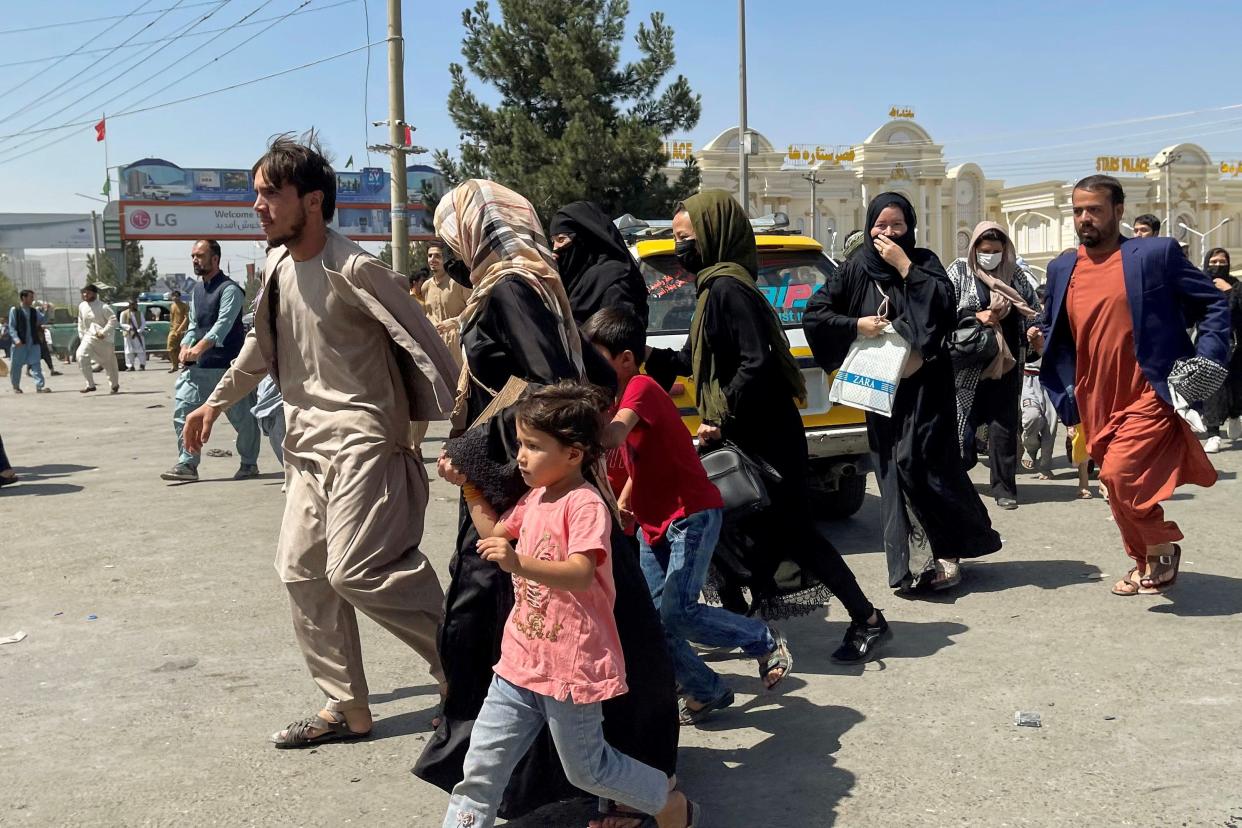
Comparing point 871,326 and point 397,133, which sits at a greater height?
point 397,133

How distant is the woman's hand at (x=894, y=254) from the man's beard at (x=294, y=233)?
2.80 metres

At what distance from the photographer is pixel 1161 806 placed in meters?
3.58

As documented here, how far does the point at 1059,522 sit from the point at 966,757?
423 cm

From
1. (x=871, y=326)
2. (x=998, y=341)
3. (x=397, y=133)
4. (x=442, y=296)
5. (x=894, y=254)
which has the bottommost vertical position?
(x=998, y=341)

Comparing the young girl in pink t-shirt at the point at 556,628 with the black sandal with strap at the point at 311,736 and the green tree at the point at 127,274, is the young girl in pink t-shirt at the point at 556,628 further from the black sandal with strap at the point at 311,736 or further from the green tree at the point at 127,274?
the green tree at the point at 127,274

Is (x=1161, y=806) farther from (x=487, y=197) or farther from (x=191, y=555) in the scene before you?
(x=191, y=555)

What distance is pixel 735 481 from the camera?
4.66 meters

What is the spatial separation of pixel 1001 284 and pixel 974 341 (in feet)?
1.34

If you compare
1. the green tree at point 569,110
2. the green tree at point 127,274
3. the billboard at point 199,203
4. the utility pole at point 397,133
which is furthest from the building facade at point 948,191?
the utility pole at point 397,133

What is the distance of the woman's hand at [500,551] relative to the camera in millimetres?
2967

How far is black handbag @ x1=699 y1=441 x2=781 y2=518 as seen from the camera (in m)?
4.63

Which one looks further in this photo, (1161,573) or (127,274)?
(127,274)

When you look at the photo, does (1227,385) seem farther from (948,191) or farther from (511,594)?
(948,191)

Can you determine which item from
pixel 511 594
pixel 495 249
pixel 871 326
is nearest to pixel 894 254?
pixel 871 326
